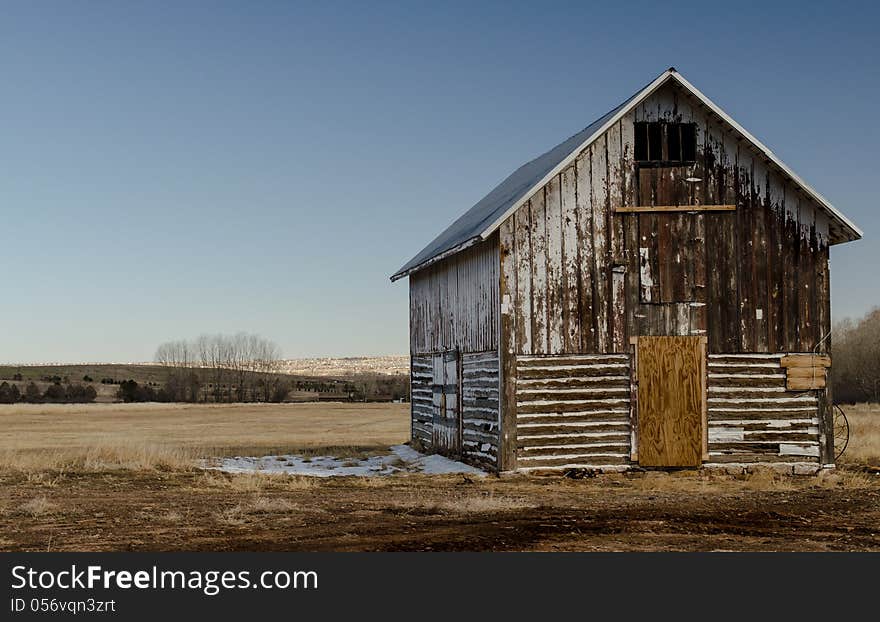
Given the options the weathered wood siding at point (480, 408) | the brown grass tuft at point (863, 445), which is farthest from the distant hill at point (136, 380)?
the weathered wood siding at point (480, 408)

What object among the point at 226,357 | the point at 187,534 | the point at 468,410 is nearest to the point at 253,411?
the point at 226,357

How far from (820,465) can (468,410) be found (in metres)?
7.45

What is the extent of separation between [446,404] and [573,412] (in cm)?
547

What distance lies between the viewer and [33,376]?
387 ft

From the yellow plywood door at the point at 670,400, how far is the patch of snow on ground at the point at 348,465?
3.51 m

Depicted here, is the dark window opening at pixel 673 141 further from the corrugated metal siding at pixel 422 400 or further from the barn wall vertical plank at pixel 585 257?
the corrugated metal siding at pixel 422 400

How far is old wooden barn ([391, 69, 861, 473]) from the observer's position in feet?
68.4

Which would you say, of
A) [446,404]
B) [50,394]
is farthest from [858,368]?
[50,394]

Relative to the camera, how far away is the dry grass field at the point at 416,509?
42.0 ft

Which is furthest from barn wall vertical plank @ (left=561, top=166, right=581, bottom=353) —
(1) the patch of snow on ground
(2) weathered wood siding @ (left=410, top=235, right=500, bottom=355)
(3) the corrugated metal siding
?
(3) the corrugated metal siding

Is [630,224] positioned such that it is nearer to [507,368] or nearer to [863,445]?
[507,368]

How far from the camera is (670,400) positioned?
21.1m

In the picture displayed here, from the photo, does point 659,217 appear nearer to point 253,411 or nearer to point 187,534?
point 187,534

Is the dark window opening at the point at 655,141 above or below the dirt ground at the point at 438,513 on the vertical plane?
above
